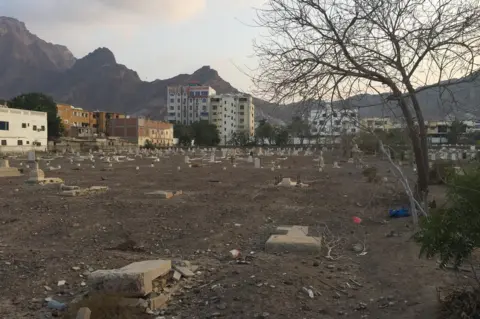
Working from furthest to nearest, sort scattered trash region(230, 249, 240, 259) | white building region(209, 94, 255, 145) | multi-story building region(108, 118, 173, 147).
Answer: white building region(209, 94, 255, 145) → multi-story building region(108, 118, 173, 147) → scattered trash region(230, 249, 240, 259)

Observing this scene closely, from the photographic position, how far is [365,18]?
8.04 m

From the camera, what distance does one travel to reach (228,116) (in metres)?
144

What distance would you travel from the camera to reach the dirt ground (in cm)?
544

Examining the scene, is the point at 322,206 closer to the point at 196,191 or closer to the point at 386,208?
the point at 386,208

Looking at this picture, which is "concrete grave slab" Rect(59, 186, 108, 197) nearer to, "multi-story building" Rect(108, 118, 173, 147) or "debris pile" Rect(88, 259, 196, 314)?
"debris pile" Rect(88, 259, 196, 314)

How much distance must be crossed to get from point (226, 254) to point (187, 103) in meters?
147

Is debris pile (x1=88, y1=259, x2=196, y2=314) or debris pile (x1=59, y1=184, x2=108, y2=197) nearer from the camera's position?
debris pile (x1=88, y1=259, x2=196, y2=314)

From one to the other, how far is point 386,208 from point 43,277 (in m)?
9.47

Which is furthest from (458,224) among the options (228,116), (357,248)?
(228,116)

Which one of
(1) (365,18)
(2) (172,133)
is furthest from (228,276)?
(2) (172,133)

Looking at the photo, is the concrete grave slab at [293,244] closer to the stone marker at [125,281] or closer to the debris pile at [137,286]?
the debris pile at [137,286]

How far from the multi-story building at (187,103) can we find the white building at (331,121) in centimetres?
14021

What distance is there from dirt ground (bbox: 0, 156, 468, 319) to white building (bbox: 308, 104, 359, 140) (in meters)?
2.07

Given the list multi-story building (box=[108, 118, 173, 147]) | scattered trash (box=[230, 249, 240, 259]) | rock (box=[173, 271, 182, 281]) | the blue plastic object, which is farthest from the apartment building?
rock (box=[173, 271, 182, 281])
